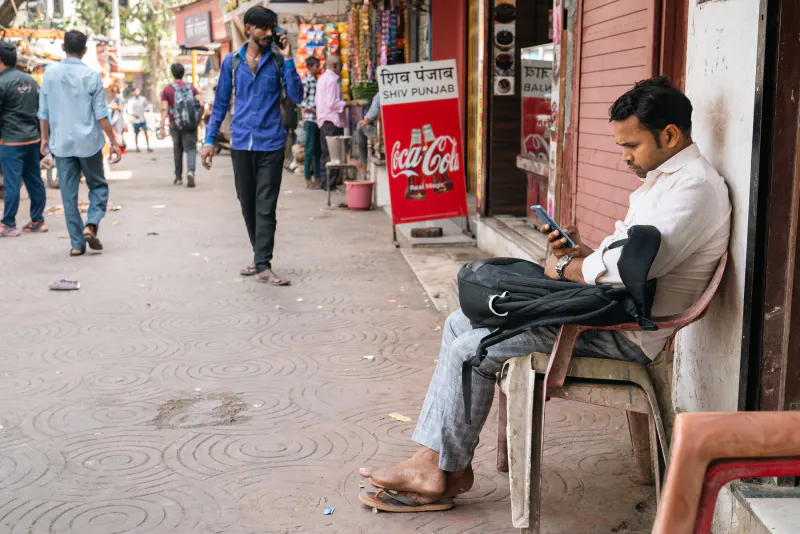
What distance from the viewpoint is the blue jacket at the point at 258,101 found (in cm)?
665

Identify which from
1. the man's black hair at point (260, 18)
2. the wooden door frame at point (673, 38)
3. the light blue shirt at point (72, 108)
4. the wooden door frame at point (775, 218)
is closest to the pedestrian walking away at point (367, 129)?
the man's black hair at point (260, 18)

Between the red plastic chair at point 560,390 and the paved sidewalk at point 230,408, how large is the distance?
1.06 ft

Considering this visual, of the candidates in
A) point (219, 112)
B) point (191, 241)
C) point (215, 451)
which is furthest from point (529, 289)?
point (191, 241)

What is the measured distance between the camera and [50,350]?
205 inches

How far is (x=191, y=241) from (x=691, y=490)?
807cm

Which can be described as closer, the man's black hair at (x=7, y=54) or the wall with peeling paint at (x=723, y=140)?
the wall with peeling paint at (x=723, y=140)

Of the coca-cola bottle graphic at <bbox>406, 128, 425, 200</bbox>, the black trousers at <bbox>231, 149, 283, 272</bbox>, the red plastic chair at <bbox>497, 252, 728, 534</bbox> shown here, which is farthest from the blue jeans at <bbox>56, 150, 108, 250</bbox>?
the red plastic chair at <bbox>497, 252, 728, 534</bbox>

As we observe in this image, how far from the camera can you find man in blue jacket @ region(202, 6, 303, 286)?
6.65 metres

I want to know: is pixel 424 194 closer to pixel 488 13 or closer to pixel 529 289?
pixel 488 13

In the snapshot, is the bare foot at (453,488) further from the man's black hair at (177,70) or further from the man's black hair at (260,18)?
the man's black hair at (177,70)

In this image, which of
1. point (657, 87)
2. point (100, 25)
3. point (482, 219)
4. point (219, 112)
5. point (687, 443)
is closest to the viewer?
point (687, 443)

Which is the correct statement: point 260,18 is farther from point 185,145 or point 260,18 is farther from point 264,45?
point 185,145

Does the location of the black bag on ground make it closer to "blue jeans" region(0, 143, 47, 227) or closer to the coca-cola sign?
the coca-cola sign

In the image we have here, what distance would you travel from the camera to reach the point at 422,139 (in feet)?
25.7
